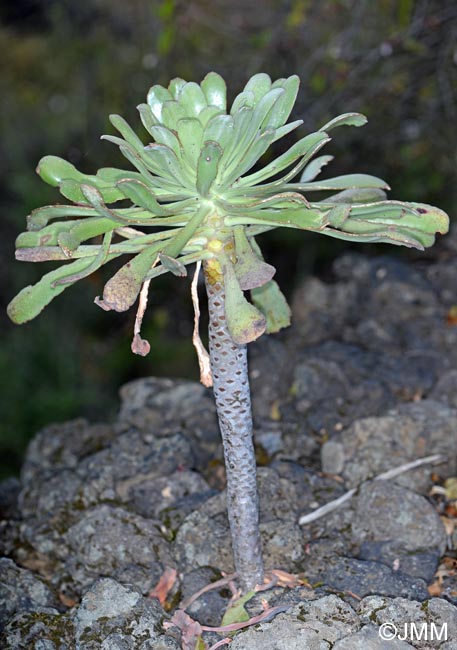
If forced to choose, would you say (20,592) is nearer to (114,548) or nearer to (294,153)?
(114,548)

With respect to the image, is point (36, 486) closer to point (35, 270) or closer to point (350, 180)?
point (350, 180)

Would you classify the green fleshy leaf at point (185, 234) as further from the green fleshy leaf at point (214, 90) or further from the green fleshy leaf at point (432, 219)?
the green fleshy leaf at point (432, 219)

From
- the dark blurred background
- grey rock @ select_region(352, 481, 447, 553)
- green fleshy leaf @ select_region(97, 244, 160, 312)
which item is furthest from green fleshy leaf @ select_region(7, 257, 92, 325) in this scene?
the dark blurred background

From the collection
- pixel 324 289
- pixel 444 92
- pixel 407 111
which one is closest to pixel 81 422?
pixel 324 289

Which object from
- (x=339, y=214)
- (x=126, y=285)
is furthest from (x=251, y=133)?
(x=126, y=285)

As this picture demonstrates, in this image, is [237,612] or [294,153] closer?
[294,153]

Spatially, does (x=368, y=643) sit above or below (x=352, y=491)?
below
